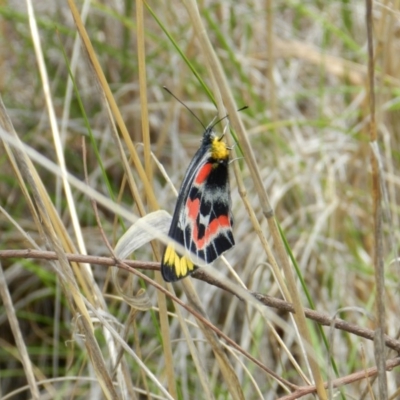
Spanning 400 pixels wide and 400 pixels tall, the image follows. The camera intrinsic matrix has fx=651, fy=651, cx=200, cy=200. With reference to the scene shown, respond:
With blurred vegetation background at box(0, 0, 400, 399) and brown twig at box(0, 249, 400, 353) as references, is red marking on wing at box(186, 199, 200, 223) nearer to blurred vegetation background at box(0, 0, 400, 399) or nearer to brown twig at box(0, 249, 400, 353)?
brown twig at box(0, 249, 400, 353)

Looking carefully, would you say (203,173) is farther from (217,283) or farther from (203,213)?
(217,283)

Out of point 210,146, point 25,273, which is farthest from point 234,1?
point 210,146

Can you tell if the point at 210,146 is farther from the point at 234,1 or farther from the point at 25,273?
the point at 234,1

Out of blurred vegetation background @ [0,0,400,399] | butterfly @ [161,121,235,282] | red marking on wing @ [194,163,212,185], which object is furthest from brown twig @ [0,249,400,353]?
blurred vegetation background @ [0,0,400,399]

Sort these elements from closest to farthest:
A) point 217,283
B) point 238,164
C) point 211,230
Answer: point 217,283 → point 211,230 → point 238,164

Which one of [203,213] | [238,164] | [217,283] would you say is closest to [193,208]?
Answer: [203,213]

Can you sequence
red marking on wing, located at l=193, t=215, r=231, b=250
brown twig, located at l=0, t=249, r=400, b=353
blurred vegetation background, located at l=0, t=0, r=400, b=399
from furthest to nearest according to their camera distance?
blurred vegetation background, located at l=0, t=0, r=400, b=399
red marking on wing, located at l=193, t=215, r=231, b=250
brown twig, located at l=0, t=249, r=400, b=353

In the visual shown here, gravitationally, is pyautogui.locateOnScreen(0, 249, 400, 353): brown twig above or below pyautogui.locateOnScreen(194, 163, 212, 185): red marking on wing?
below
